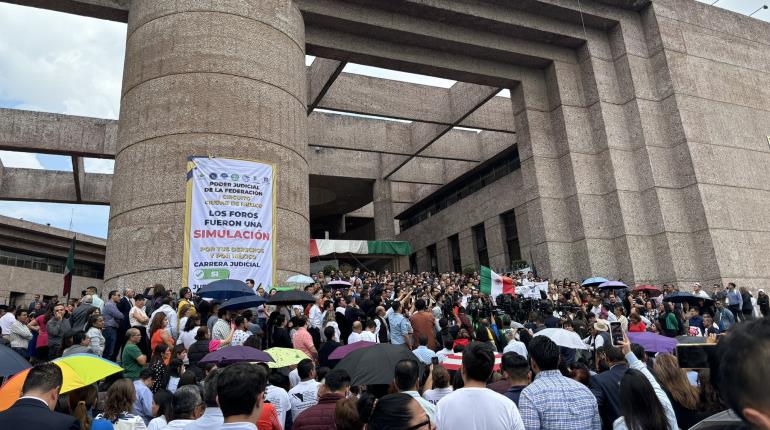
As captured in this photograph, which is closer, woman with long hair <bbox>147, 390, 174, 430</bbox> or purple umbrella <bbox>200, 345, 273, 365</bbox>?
woman with long hair <bbox>147, 390, 174, 430</bbox>

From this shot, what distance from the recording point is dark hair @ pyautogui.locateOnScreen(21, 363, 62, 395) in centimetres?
297

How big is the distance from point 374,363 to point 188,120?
527 inches

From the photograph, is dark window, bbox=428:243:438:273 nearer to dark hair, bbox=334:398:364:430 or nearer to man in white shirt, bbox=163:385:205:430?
man in white shirt, bbox=163:385:205:430

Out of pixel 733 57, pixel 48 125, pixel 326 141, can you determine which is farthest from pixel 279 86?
pixel 733 57

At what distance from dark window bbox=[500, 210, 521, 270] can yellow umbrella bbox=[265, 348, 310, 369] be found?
2560 centimetres

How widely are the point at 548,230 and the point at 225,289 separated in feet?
49.9

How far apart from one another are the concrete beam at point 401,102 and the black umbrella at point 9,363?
817 inches

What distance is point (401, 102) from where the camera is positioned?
26.7 meters

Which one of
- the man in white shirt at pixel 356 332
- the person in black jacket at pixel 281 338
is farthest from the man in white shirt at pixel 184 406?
the man in white shirt at pixel 356 332

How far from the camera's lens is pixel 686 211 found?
21.2 m

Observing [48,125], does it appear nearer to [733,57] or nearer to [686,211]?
[686,211]

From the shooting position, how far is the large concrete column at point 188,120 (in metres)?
15.2

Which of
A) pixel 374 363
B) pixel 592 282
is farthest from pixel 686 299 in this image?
pixel 374 363

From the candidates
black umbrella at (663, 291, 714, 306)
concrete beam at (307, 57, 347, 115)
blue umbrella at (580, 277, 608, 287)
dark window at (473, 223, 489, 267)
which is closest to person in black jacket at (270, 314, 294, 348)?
black umbrella at (663, 291, 714, 306)
